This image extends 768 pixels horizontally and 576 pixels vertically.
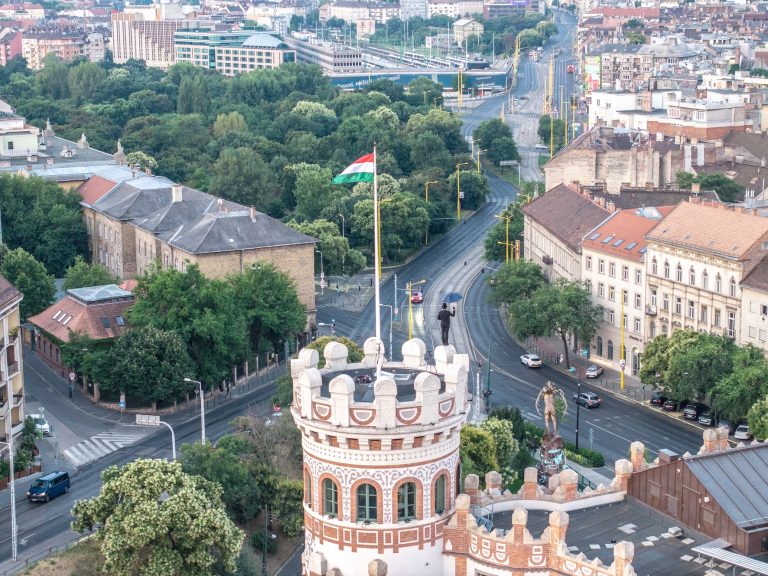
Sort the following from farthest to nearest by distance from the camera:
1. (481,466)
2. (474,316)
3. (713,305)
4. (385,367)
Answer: (474,316) < (713,305) < (481,466) < (385,367)

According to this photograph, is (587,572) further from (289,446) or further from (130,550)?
(289,446)

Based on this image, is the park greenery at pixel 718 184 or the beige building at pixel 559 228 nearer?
the beige building at pixel 559 228

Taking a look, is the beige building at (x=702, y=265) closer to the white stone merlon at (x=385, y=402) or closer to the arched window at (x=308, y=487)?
the arched window at (x=308, y=487)

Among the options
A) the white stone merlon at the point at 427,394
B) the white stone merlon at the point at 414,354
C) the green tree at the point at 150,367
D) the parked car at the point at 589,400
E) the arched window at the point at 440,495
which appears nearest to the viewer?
the white stone merlon at the point at 427,394

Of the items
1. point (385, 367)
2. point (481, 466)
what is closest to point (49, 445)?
point (481, 466)

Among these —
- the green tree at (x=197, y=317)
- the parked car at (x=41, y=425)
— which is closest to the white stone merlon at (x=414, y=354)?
the parked car at (x=41, y=425)

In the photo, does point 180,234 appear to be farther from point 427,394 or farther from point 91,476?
point 427,394
